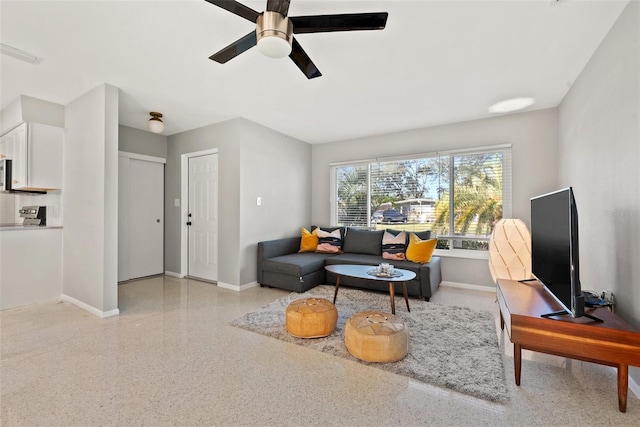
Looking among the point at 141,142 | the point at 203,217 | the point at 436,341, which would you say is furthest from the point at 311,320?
the point at 141,142

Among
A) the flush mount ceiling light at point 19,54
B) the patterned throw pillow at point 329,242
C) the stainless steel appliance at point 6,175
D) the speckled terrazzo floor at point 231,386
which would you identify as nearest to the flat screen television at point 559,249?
the speckled terrazzo floor at point 231,386

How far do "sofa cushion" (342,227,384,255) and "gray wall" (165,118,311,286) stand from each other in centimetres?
106

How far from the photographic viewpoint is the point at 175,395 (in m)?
1.78

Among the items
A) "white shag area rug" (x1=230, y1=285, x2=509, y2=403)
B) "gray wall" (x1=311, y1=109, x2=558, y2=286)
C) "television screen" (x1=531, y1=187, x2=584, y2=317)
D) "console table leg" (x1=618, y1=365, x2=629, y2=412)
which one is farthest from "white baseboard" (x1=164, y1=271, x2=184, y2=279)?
"console table leg" (x1=618, y1=365, x2=629, y2=412)

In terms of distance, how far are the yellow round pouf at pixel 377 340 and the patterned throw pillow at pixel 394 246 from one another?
1.97 m

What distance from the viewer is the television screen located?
1.71 meters

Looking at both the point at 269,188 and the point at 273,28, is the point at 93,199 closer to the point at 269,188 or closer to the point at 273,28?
the point at 269,188

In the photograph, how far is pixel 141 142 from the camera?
4.71m

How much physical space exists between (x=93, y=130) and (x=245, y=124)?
5.92 feet

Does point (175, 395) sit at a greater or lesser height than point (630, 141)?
lesser

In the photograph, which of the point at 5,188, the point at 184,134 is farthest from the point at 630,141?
the point at 5,188

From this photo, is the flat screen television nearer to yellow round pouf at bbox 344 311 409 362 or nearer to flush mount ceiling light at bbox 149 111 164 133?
yellow round pouf at bbox 344 311 409 362

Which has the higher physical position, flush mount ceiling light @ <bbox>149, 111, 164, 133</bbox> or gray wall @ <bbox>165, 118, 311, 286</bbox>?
flush mount ceiling light @ <bbox>149, 111, 164, 133</bbox>

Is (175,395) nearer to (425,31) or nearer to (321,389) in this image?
A: (321,389)
